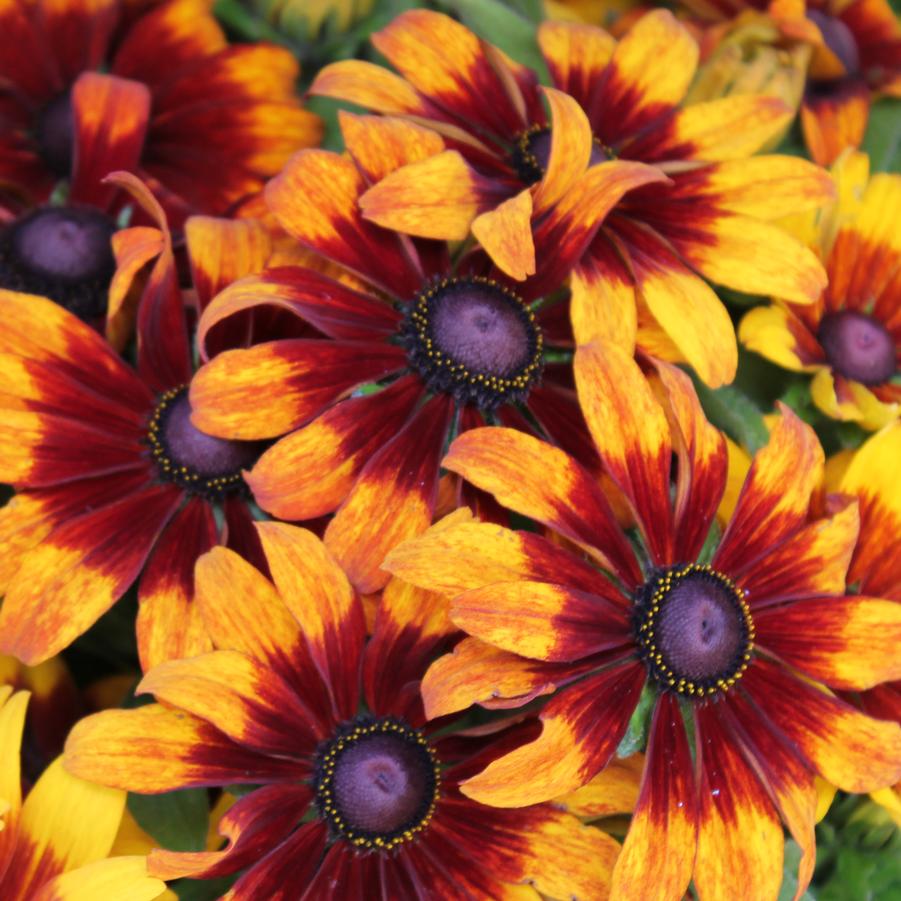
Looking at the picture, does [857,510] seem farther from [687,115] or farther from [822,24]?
[822,24]

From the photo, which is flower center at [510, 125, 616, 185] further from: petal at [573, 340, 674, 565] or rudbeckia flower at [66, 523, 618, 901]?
rudbeckia flower at [66, 523, 618, 901]

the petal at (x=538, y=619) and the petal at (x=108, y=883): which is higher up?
the petal at (x=538, y=619)

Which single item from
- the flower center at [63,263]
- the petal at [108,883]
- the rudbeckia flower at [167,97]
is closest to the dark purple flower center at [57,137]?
the rudbeckia flower at [167,97]

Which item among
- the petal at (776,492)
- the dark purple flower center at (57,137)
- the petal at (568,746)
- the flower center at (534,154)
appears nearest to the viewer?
the petal at (568,746)

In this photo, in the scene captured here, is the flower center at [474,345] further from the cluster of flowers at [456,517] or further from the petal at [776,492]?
the petal at [776,492]

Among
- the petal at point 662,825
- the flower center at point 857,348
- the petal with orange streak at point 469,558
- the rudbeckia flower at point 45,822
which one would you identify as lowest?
the rudbeckia flower at point 45,822

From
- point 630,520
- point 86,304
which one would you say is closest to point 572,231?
point 630,520

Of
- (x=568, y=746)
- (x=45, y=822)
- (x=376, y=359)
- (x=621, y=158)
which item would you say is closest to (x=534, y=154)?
(x=621, y=158)
